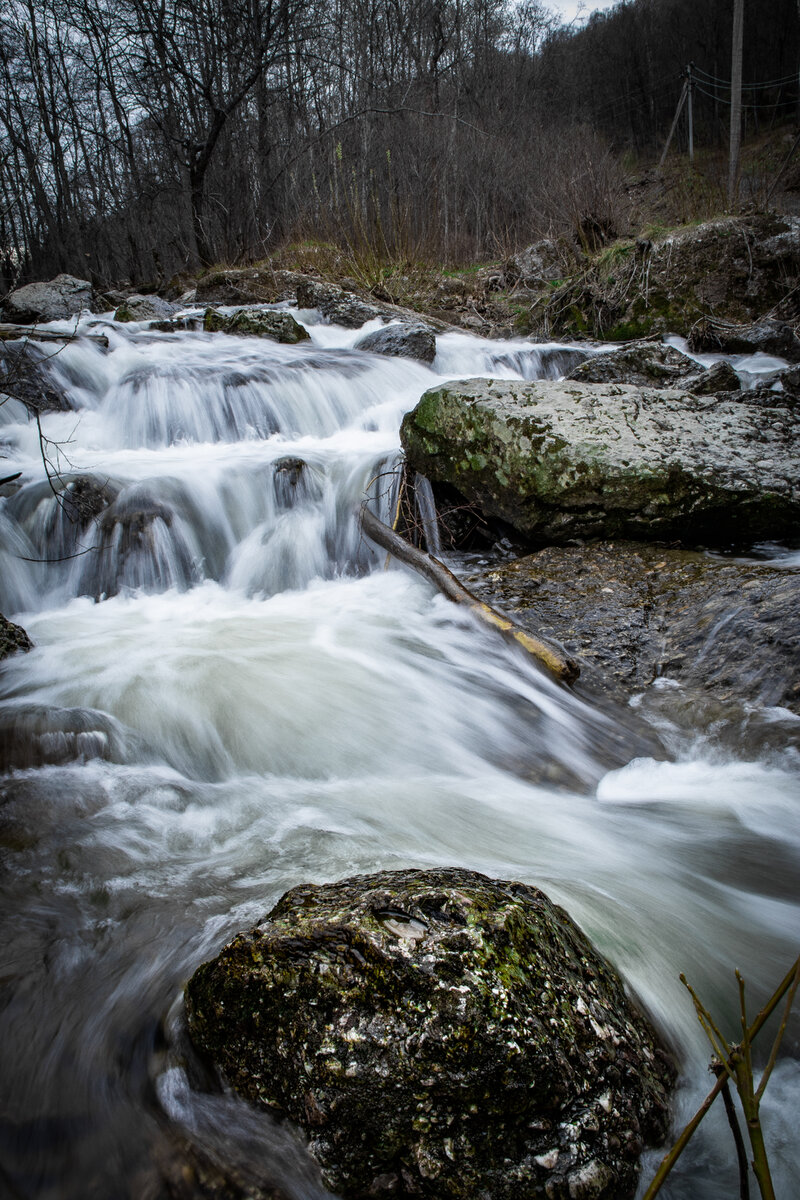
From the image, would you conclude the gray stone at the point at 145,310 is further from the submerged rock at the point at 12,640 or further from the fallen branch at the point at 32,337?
the submerged rock at the point at 12,640

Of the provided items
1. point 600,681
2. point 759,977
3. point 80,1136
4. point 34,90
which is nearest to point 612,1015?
point 759,977

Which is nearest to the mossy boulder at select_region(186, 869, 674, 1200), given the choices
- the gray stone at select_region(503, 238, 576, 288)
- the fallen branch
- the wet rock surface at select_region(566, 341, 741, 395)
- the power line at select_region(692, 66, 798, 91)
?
the wet rock surface at select_region(566, 341, 741, 395)

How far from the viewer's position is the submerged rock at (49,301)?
975 centimetres

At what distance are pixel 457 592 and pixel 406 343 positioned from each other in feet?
16.8

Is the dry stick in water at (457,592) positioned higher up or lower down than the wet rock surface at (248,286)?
lower down

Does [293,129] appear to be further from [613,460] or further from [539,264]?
[613,460]

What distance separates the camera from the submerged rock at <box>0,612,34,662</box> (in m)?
3.54

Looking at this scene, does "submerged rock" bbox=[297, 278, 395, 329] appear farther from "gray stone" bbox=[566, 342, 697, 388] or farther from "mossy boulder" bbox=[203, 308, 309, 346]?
"gray stone" bbox=[566, 342, 697, 388]

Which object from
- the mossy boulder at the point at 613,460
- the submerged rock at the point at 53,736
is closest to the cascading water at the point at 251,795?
the submerged rock at the point at 53,736

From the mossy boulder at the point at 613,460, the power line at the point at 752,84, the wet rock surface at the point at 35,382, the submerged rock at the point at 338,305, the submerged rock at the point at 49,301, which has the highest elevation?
the power line at the point at 752,84

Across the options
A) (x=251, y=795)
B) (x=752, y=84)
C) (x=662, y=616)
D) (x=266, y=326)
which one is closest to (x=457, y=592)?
(x=662, y=616)

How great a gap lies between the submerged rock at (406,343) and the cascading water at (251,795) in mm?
2974

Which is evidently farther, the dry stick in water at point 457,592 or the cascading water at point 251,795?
the dry stick in water at point 457,592

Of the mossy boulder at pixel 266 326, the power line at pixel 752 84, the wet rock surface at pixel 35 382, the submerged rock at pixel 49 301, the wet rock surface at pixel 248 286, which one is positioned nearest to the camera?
the wet rock surface at pixel 35 382
